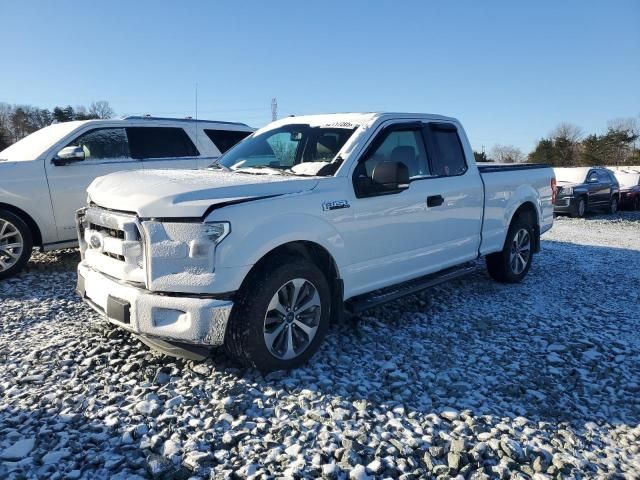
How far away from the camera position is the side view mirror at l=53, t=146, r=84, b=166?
6.12 m

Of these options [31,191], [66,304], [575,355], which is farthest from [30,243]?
[575,355]

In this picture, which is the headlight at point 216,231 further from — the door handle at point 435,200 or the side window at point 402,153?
the door handle at point 435,200

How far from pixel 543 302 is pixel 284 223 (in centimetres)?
356

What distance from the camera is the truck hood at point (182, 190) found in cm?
315

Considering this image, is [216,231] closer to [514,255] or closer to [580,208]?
[514,255]

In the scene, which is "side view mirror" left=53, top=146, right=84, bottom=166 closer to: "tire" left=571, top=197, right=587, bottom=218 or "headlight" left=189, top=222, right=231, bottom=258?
"headlight" left=189, top=222, right=231, bottom=258

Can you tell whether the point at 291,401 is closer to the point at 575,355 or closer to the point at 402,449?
the point at 402,449

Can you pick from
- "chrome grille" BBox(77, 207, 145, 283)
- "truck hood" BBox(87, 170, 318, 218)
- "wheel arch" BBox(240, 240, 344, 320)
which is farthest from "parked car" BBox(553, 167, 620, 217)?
"chrome grille" BBox(77, 207, 145, 283)

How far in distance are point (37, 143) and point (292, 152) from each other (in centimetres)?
405

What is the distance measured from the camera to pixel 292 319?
140 inches

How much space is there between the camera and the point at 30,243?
5895mm

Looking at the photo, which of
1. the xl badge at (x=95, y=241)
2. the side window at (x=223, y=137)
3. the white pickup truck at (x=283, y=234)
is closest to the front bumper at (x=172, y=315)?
the white pickup truck at (x=283, y=234)

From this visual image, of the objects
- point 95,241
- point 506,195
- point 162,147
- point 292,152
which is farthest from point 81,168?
point 506,195

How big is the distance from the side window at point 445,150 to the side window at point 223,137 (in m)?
3.80
